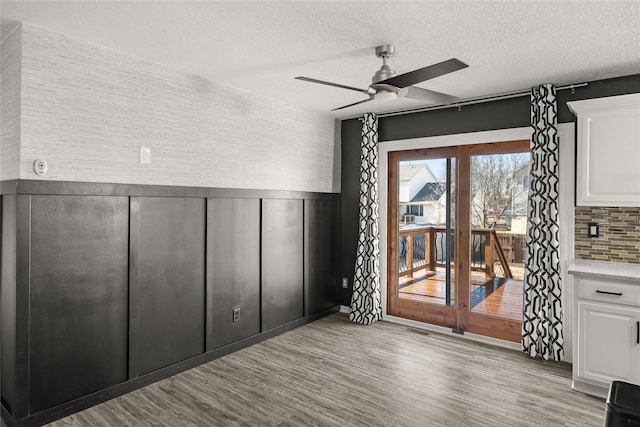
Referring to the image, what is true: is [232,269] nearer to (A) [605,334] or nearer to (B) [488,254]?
(B) [488,254]

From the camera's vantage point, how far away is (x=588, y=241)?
11.6 ft

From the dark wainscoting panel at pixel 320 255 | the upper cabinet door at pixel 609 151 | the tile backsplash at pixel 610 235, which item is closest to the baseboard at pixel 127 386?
the dark wainscoting panel at pixel 320 255

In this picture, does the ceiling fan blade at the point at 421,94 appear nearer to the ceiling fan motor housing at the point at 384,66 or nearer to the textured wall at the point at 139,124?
the ceiling fan motor housing at the point at 384,66

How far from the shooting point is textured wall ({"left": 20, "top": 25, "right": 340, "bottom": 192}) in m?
2.52

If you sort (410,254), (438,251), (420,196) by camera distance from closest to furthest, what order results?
(438,251) < (420,196) < (410,254)

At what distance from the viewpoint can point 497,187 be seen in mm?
4055

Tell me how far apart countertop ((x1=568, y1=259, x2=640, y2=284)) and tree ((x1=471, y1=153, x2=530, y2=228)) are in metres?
0.80

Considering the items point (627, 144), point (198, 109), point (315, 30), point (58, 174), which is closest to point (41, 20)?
point (58, 174)

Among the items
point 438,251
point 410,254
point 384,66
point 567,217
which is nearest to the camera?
point 384,66

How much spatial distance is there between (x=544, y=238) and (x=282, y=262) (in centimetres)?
266

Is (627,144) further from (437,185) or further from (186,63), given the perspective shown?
(186,63)

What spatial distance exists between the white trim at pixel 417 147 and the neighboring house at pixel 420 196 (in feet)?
0.72

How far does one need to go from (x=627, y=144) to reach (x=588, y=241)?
0.94 m

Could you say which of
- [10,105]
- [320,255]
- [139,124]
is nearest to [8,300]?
[10,105]
